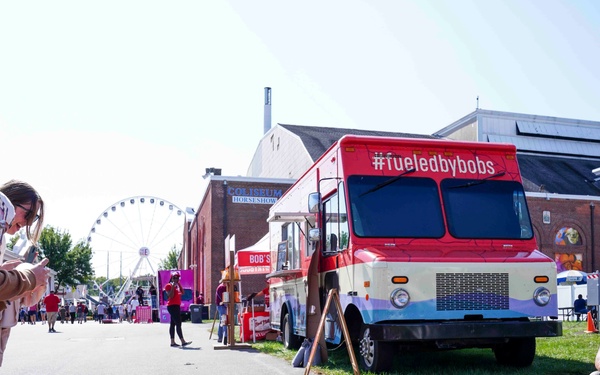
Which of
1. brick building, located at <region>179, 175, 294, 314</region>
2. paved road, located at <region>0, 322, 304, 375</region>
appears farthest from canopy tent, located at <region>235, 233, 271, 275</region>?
brick building, located at <region>179, 175, 294, 314</region>

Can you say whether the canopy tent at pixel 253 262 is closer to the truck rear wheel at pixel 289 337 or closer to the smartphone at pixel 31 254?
the truck rear wheel at pixel 289 337

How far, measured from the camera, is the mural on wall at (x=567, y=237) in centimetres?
4688

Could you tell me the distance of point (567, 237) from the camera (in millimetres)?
47094

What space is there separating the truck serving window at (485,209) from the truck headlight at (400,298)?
143 centimetres

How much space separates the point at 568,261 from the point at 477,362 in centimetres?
3882

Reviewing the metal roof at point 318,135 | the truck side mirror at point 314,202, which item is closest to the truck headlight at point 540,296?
the truck side mirror at point 314,202

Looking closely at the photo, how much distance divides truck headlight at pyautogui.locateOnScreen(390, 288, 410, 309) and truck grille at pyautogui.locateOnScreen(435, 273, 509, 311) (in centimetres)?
45

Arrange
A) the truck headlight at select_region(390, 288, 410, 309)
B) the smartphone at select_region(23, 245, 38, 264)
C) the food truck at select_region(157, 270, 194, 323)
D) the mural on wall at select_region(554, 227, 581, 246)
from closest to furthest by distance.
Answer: the smartphone at select_region(23, 245, 38, 264) < the truck headlight at select_region(390, 288, 410, 309) < the food truck at select_region(157, 270, 194, 323) < the mural on wall at select_region(554, 227, 581, 246)

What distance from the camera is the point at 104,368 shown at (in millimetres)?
11734

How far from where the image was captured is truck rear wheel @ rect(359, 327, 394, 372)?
9.38 m

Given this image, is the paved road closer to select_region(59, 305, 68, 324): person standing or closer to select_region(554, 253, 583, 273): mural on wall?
select_region(554, 253, 583, 273): mural on wall

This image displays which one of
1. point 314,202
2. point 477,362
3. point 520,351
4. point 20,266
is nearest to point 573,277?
point 477,362

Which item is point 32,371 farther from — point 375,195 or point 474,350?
point 474,350

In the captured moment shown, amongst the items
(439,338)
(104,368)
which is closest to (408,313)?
(439,338)
